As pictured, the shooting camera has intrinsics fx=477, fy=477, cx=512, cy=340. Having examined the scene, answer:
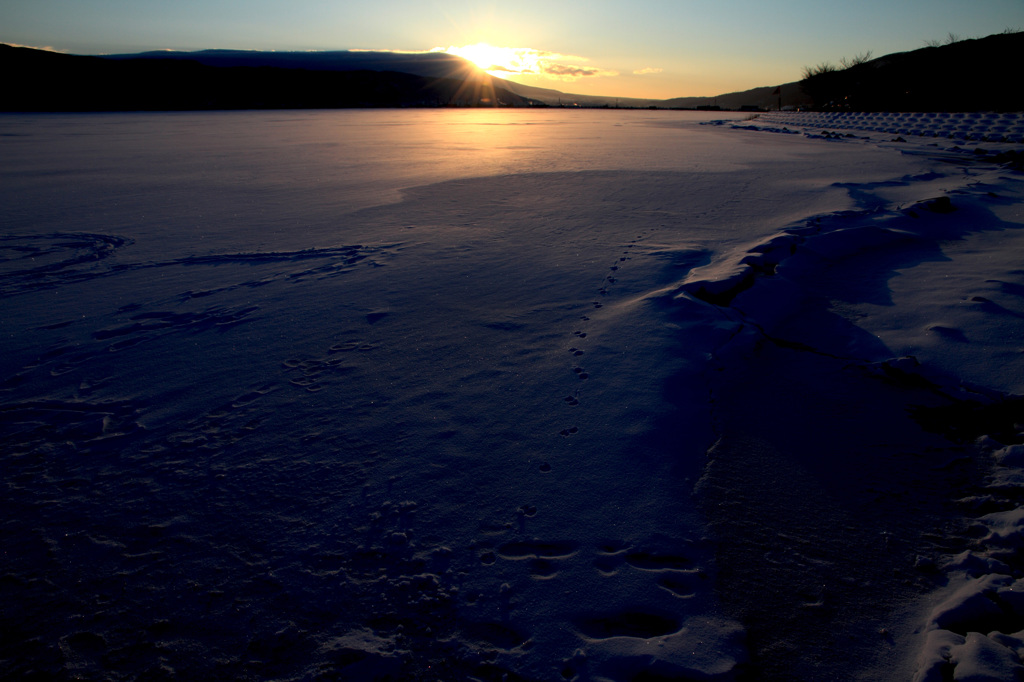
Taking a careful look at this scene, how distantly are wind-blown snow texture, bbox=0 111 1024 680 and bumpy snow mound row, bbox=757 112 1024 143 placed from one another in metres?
11.5

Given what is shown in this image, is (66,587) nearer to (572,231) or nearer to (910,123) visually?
(572,231)

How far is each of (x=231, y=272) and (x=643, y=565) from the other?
12.5ft

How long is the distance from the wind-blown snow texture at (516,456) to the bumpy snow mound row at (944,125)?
1149 cm

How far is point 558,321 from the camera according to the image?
3.04 meters

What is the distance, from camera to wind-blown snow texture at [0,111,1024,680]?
1369 millimetres

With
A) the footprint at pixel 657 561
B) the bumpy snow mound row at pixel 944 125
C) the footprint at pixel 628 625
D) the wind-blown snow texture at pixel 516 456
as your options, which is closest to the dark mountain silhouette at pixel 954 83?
the bumpy snow mound row at pixel 944 125

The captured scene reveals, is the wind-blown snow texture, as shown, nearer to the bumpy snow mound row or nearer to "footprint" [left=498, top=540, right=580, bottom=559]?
"footprint" [left=498, top=540, right=580, bottom=559]

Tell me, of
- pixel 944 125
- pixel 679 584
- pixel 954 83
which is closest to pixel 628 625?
pixel 679 584

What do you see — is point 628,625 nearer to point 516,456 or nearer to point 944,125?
point 516,456

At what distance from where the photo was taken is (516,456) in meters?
1.99

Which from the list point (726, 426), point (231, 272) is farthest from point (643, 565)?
point (231, 272)

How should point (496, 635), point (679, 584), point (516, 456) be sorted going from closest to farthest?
point (496, 635), point (679, 584), point (516, 456)

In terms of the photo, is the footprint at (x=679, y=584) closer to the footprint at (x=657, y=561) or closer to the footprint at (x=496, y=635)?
the footprint at (x=657, y=561)

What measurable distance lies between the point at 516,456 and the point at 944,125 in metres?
19.6
